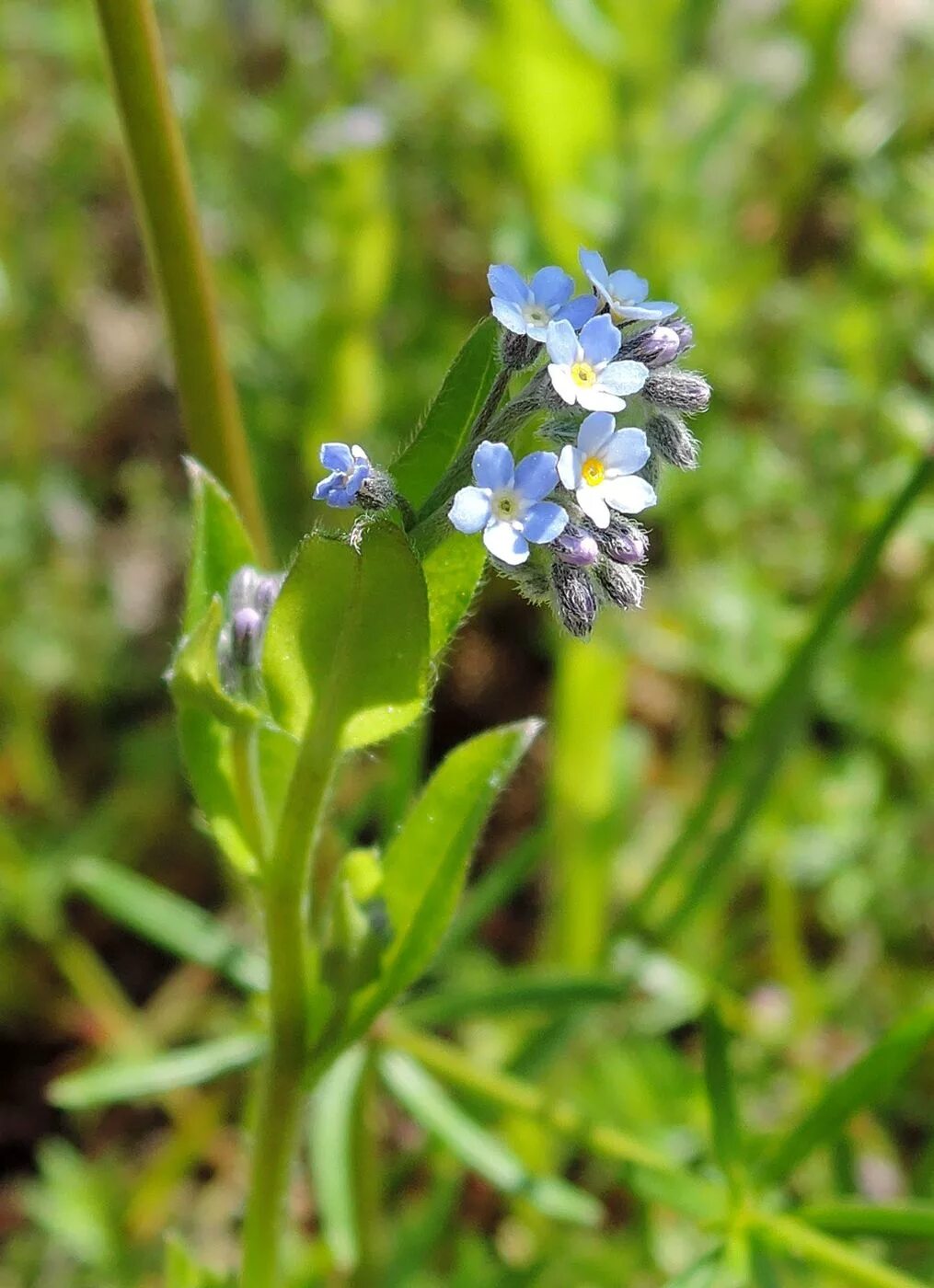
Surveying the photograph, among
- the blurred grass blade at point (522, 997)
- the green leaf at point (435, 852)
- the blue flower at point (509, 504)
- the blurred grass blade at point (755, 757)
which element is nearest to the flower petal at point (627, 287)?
the blue flower at point (509, 504)

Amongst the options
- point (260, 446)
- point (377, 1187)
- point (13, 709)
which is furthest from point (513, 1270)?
point (260, 446)

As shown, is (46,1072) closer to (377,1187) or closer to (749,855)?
(377,1187)

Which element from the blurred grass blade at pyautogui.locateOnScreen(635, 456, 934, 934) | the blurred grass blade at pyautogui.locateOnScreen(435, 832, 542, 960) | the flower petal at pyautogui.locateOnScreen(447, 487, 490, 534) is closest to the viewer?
the flower petal at pyautogui.locateOnScreen(447, 487, 490, 534)

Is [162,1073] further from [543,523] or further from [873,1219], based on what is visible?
[543,523]

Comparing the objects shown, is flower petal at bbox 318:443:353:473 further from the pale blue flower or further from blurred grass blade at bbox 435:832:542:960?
blurred grass blade at bbox 435:832:542:960

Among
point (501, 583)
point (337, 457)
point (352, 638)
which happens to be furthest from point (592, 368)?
point (501, 583)

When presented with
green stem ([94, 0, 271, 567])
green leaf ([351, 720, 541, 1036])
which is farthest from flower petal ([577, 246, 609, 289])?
green stem ([94, 0, 271, 567])
